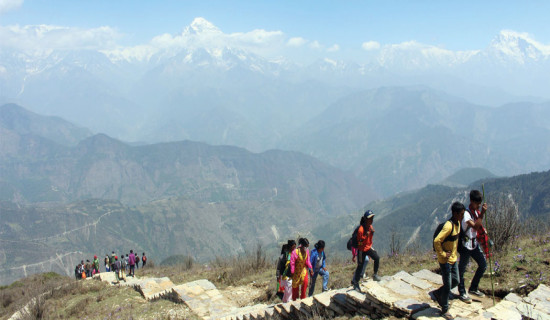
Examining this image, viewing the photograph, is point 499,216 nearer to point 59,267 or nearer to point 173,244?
point 59,267

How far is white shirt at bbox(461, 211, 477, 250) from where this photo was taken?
21.6ft

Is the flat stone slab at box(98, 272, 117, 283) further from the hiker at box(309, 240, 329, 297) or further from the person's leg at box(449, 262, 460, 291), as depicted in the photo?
the person's leg at box(449, 262, 460, 291)

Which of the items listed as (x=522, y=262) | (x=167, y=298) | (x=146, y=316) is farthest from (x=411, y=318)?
(x=167, y=298)

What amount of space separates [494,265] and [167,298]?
36.3 feet

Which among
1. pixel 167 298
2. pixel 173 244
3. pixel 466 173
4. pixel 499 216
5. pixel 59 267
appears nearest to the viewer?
pixel 499 216

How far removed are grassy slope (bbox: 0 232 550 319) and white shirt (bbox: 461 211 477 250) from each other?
2.11 meters

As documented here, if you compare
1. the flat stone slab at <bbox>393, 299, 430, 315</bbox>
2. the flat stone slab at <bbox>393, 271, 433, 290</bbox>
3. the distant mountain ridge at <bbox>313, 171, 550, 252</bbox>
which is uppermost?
the flat stone slab at <bbox>393, 299, 430, 315</bbox>

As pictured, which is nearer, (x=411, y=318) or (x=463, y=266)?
(x=411, y=318)

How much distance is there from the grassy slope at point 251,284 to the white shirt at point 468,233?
2.11 m

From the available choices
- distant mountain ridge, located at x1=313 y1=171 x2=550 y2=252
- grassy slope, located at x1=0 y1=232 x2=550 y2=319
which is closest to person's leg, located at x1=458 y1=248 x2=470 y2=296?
grassy slope, located at x1=0 y1=232 x2=550 y2=319

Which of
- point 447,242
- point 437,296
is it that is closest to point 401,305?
point 437,296

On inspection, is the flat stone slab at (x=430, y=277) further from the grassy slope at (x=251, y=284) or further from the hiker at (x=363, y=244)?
the hiker at (x=363, y=244)

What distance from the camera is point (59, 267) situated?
298 ft

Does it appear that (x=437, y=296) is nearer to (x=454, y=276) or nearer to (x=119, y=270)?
(x=454, y=276)
